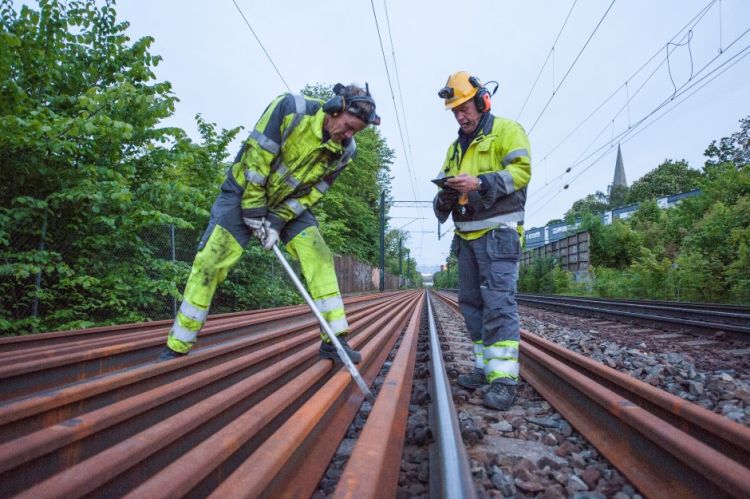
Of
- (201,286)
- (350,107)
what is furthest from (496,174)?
(201,286)

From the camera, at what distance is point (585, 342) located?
14.3ft

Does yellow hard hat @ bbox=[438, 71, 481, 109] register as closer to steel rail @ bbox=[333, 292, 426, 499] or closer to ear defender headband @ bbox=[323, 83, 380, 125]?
ear defender headband @ bbox=[323, 83, 380, 125]

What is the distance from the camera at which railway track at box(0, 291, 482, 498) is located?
104 cm

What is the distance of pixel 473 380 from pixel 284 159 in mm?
1936

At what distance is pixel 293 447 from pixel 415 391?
1230 mm

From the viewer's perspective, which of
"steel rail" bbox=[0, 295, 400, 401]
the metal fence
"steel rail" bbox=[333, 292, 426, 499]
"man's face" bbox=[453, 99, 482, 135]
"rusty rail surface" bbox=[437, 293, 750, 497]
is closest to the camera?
"steel rail" bbox=[333, 292, 426, 499]

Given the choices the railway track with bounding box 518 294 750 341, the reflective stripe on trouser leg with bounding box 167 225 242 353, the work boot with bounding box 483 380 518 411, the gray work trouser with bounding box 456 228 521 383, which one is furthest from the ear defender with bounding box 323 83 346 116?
the railway track with bounding box 518 294 750 341

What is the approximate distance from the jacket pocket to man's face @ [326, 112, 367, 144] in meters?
1.08

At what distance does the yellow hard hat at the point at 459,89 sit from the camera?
8.41 feet

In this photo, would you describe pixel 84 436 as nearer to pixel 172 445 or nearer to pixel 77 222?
pixel 172 445

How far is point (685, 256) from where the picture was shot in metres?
11.5

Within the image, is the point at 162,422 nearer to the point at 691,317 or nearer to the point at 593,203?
the point at 691,317

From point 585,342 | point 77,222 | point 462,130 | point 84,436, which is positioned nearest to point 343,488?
point 84,436

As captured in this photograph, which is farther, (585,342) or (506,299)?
(585,342)
